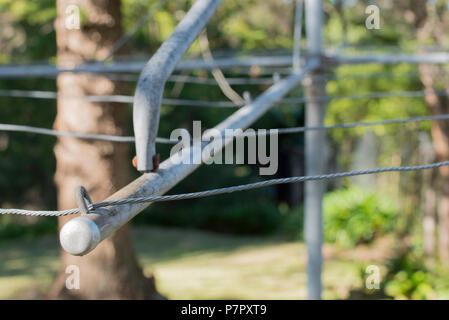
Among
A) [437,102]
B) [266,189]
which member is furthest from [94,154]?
[266,189]

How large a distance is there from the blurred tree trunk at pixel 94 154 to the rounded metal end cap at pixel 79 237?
3.31 m

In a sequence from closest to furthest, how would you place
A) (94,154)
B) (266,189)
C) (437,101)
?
(94,154), (437,101), (266,189)

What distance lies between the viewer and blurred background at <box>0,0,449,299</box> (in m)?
6.53

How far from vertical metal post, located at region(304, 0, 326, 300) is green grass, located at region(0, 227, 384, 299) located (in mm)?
1141

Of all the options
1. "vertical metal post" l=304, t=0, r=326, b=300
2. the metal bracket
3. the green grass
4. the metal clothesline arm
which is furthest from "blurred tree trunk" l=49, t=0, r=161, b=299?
the metal bracket

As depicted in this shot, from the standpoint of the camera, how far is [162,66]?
1.55m

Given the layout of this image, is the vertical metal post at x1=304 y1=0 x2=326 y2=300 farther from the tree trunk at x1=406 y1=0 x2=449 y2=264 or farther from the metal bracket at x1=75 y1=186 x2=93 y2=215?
the metal bracket at x1=75 y1=186 x2=93 y2=215

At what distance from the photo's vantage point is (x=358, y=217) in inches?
357

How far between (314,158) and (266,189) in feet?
27.1

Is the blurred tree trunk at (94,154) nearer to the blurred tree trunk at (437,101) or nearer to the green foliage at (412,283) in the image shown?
the green foliage at (412,283)

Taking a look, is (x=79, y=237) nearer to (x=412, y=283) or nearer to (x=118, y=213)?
(x=118, y=213)

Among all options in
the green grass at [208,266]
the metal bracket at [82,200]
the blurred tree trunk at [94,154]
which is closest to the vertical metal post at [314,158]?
the green grass at [208,266]

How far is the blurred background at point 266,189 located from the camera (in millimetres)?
6527

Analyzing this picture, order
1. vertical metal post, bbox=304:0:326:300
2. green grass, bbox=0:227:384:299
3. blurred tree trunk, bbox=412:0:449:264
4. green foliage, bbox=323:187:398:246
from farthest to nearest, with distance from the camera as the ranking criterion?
green foliage, bbox=323:187:398:246, blurred tree trunk, bbox=412:0:449:264, green grass, bbox=0:227:384:299, vertical metal post, bbox=304:0:326:300
